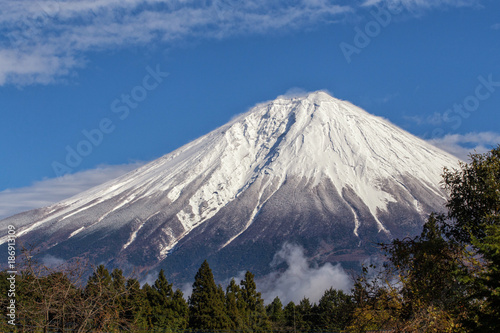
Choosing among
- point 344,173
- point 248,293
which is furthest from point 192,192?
point 248,293

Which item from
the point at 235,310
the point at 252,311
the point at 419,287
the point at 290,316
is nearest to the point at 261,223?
the point at 290,316

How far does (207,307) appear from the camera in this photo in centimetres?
4388

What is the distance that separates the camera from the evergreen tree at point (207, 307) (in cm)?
4267

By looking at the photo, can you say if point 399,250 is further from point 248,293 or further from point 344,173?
point 344,173

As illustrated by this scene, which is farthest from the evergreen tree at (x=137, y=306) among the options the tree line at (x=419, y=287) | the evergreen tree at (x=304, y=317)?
the evergreen tree at (x=304, y=317)

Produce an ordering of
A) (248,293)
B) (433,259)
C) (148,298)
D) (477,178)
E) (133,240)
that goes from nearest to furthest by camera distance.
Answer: (433,259)
(477,178)
(148,298)
(248,293)
(133,240)

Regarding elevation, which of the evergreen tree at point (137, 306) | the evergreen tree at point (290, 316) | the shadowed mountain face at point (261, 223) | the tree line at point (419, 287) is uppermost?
the shadowed mountain face at point (261, 223)

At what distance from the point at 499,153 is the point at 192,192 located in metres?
180

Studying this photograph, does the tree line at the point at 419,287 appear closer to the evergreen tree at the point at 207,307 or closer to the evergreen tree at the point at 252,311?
the evergreen tree at the point at 207,307

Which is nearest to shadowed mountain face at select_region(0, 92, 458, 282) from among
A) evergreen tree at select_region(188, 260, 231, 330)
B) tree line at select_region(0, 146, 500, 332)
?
evergreen tree at select_region(188, 260, 231, 330)

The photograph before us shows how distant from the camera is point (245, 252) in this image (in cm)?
17938

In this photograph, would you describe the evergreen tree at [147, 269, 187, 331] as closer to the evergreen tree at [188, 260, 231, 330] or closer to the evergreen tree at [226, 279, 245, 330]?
the evergreen tree at [188, 260, 231, 330]

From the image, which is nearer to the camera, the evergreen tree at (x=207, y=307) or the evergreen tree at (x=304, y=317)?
the evergreen tree at (x=207, y=307)

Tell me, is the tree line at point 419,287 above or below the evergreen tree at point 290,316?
below
